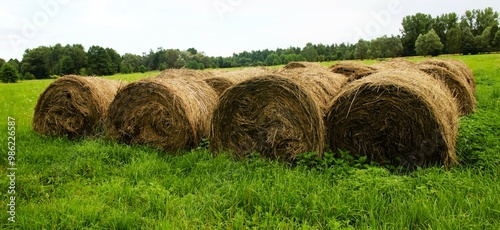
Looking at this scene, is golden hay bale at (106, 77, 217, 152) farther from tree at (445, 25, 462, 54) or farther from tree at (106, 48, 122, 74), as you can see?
tree at (445, 25, 462, 54)

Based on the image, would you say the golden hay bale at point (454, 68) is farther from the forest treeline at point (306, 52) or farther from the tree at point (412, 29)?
the tree at point (412, 29)

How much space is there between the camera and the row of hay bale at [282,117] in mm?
5168

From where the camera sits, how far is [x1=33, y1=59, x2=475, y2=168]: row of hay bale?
5168mm

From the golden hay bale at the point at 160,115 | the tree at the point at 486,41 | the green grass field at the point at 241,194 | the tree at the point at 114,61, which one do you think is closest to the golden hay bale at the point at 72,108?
the golden hay bale at the point at 160,115

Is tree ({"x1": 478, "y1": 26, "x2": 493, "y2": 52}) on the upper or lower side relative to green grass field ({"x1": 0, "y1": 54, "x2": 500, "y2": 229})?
upper

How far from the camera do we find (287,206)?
3686 millimetres

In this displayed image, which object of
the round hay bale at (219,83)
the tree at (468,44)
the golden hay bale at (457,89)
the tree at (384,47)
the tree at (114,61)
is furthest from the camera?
the tree at (468,44)

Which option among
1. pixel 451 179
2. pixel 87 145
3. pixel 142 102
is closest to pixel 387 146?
pixel 451 179

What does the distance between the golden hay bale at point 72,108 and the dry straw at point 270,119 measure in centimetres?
302

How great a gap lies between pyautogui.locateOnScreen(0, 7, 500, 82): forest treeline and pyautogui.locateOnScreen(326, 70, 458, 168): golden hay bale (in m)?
12.3

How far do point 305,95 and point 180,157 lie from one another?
2.26m

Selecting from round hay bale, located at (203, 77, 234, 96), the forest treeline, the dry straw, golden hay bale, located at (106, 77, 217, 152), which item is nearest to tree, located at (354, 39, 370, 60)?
the forest treeline

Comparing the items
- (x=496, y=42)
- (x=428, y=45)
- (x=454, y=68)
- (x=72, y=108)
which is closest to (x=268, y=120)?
(x=72, y=108)

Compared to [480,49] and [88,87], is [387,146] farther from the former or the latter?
[480,49]
